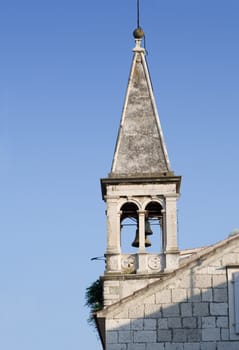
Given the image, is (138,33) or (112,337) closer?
(112,337)

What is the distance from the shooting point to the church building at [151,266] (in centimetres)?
2352

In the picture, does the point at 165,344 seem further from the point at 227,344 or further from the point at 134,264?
the point at 134,264

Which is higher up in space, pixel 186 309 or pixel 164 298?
pixel 164 298

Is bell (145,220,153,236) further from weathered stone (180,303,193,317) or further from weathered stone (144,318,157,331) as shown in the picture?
weathered stone (144,318,157,331)

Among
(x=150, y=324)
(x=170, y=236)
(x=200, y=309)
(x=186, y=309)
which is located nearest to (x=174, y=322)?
(x=186, y=309)

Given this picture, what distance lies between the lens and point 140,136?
29.5 metres

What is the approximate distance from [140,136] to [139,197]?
193 centimetres

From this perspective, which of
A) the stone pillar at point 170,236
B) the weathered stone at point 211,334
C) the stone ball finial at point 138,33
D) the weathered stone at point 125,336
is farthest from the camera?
the stone ball finial at point 138,33

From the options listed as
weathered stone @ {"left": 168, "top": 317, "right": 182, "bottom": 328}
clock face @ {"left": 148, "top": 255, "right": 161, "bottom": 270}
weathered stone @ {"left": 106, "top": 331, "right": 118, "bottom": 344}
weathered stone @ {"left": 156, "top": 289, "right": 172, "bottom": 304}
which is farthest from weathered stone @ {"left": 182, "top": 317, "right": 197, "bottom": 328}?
clock face @ {"left": 148, "top": 255, "right": 161, "bottom": 270}

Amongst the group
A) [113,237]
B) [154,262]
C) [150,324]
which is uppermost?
[113,237]

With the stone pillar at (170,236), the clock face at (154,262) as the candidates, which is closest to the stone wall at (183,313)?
the stone pillar at (170,236)

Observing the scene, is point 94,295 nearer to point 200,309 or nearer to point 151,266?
point 151,266

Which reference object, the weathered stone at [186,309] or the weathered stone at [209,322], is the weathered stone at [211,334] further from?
the weathered stone at [186,309]

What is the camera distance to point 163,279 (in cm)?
2378
